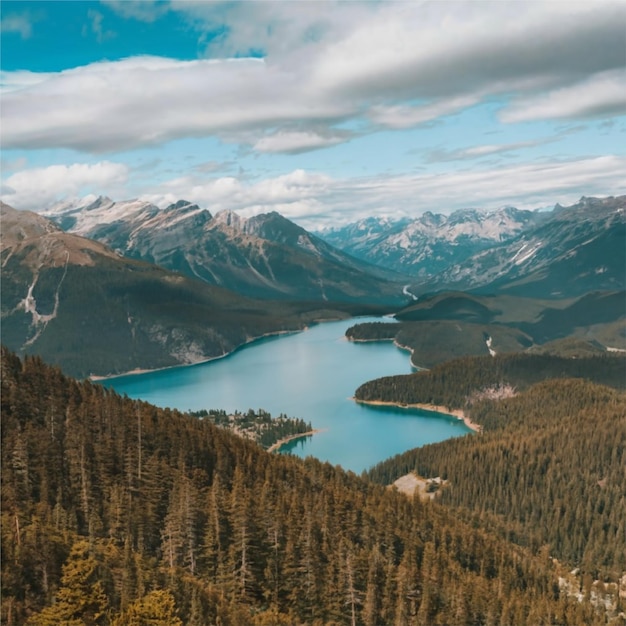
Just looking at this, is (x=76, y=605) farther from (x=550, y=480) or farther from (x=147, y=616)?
(x=550, y=480)

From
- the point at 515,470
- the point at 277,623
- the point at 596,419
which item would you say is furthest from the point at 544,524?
the point at 277,623

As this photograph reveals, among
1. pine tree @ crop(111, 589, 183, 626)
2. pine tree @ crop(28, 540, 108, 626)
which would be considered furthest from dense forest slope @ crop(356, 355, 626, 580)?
pine tree @ crop(28, 540, 108, 626)

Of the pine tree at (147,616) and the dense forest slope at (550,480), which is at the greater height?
the pine tree at (147,616)

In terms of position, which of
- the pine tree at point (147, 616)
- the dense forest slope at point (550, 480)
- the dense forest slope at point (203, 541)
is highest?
the pine tree at point (147, 616)

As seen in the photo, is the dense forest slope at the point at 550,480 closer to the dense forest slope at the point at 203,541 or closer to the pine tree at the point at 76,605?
the dense forest slope at the point at 203,541

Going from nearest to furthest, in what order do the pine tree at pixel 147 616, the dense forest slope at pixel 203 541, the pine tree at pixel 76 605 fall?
the pine tree at pixel 147 616, the pine tree at pixel 76 605, the dense forest slope at pixel 203 541

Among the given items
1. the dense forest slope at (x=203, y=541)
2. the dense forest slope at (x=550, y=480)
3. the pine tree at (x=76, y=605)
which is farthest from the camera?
the dense forest slope at (x=550, y=480)

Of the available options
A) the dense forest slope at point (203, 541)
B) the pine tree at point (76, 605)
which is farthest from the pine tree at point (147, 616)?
the pine tree at point (76, 605)

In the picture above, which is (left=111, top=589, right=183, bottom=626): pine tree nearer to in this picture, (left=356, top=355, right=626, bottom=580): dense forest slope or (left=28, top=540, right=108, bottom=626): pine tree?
(left=28, top=540, right=108, bottom=626): pine tree

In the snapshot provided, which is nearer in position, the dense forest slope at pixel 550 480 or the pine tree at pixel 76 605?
the pine tree at pixel 76 605
